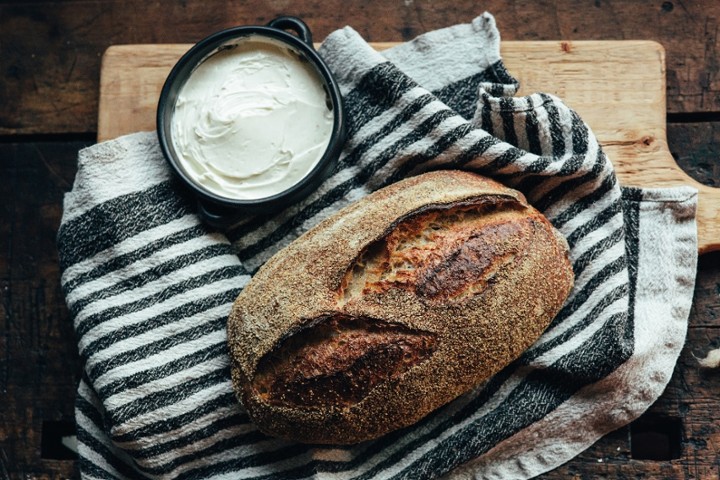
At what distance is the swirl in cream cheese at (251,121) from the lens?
3.88 feet

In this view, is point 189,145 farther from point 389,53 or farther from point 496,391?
point 496,391

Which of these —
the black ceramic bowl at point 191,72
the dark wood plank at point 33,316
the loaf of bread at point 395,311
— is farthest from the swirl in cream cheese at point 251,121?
the dark wood plank at point 33,316

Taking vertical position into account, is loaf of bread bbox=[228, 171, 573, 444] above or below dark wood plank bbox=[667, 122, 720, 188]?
below

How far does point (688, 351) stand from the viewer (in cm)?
133

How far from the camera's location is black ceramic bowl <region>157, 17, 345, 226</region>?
3.87 feet

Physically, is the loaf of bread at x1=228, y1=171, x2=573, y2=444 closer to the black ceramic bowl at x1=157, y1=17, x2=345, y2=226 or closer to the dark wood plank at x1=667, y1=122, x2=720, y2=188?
the black ceramic bowl at x1=157, y1=17, x2=345, y2=226

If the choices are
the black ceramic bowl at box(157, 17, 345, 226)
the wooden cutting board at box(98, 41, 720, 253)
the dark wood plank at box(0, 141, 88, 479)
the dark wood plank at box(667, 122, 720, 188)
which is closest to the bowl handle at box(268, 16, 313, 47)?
the black ceramic bowl at box(157, 17, 345, 226)

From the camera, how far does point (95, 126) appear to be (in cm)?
141

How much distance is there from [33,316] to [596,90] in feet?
3.52

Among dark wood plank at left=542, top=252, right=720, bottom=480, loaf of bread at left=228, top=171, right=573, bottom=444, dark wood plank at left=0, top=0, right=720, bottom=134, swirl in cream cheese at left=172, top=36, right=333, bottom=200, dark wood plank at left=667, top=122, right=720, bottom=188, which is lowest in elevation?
dark wood plank at left=542, top=252, right=720, bottom=480

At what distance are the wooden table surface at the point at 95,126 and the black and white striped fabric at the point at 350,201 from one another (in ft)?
0.32

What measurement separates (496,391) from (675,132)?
1.86ft

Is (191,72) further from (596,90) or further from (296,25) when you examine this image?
(596,90)

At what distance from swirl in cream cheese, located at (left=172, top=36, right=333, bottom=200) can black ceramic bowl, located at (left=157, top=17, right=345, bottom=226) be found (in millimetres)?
10
